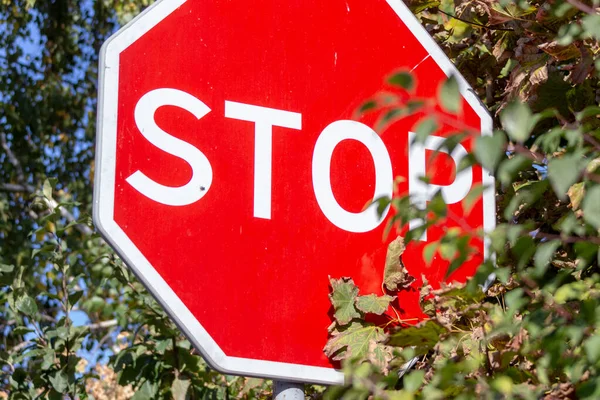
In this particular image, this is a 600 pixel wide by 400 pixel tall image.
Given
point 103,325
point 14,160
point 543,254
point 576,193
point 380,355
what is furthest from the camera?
point 14,160

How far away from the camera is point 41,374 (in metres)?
3.27

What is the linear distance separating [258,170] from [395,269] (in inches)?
10.8

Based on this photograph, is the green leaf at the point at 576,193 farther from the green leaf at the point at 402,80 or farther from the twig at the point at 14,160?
the twig at the point at 14,160

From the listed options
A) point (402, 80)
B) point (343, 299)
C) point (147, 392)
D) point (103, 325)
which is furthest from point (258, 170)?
point (103, 325)

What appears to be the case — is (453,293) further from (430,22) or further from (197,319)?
(430,22)

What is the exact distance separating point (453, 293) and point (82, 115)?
6.63m

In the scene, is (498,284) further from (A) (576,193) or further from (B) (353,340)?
(B) (353,340)

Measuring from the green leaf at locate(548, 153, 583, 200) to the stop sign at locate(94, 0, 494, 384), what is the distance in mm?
262

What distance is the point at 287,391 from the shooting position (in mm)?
1572

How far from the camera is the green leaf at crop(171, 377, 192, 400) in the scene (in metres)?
3.24

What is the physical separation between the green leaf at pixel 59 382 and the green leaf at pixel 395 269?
1.70 meters

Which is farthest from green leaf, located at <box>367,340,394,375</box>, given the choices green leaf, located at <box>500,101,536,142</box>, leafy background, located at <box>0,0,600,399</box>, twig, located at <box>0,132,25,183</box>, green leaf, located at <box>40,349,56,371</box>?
twig, located at <box>0,132,25,183</box>

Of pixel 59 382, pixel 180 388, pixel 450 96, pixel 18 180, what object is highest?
pixel 18 180

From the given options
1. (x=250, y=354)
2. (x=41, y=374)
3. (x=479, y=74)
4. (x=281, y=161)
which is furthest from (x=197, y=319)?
(x=41, y=374)
